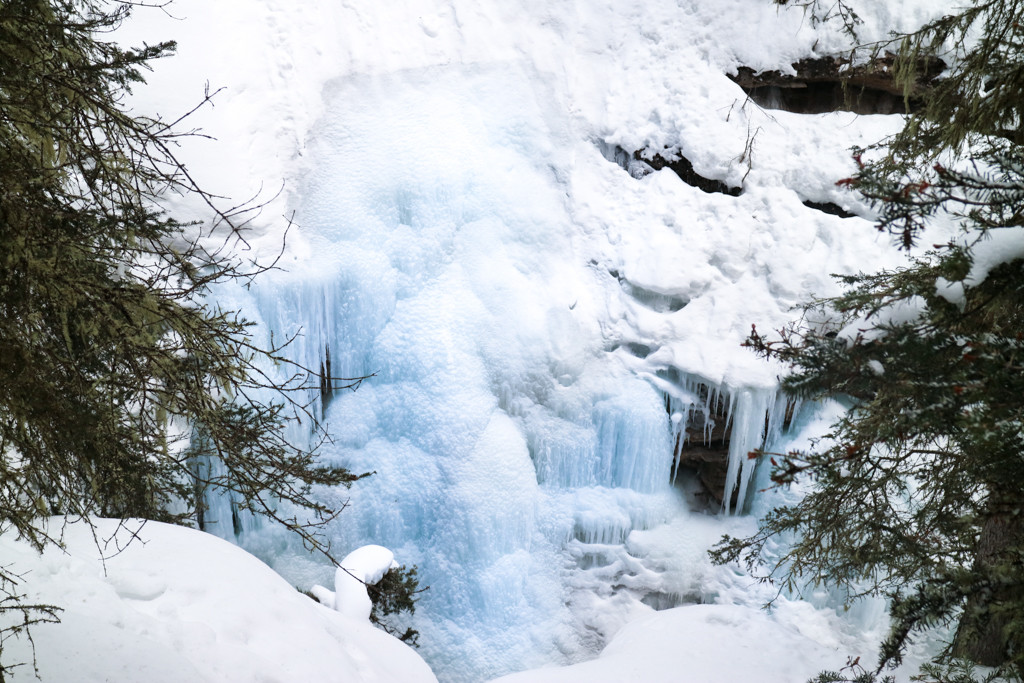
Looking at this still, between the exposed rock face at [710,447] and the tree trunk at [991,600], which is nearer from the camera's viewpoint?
the tree trunk at [991,600]

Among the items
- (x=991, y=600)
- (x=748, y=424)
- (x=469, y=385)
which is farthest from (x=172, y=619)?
(x=748, y=424)

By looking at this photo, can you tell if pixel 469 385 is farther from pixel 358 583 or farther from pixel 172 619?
→ pixel 172 619

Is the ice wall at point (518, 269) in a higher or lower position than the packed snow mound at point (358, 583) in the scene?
higher

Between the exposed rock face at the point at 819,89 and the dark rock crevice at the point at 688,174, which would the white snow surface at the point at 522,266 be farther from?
the exposed rock face at the point at 819,89

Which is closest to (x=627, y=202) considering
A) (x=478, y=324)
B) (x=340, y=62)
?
(x=478, y=324)

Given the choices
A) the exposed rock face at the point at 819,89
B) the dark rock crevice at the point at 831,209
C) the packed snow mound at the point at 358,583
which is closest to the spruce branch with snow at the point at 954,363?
the packed snow mound at the point at 358,583

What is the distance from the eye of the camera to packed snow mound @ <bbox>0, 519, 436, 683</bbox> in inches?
140

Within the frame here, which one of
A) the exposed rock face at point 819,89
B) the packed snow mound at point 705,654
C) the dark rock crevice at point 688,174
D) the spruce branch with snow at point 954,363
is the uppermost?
the exposed rock face at point 819,89

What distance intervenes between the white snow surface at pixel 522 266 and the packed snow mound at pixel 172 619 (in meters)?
2.91

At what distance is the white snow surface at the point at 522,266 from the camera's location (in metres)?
7.62

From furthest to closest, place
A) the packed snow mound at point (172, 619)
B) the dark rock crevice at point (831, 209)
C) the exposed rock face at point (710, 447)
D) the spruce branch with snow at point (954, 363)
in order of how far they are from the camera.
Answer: the dark rock crevice at point (831, 209)
the exposed rock face at point (710, 447)
the packed snow mound at point (172, 619)
the spruce branch with snow at point (954, 363)

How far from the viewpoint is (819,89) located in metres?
9.57

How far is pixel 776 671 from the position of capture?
5.39 meters

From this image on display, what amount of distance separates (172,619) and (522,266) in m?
5.84
